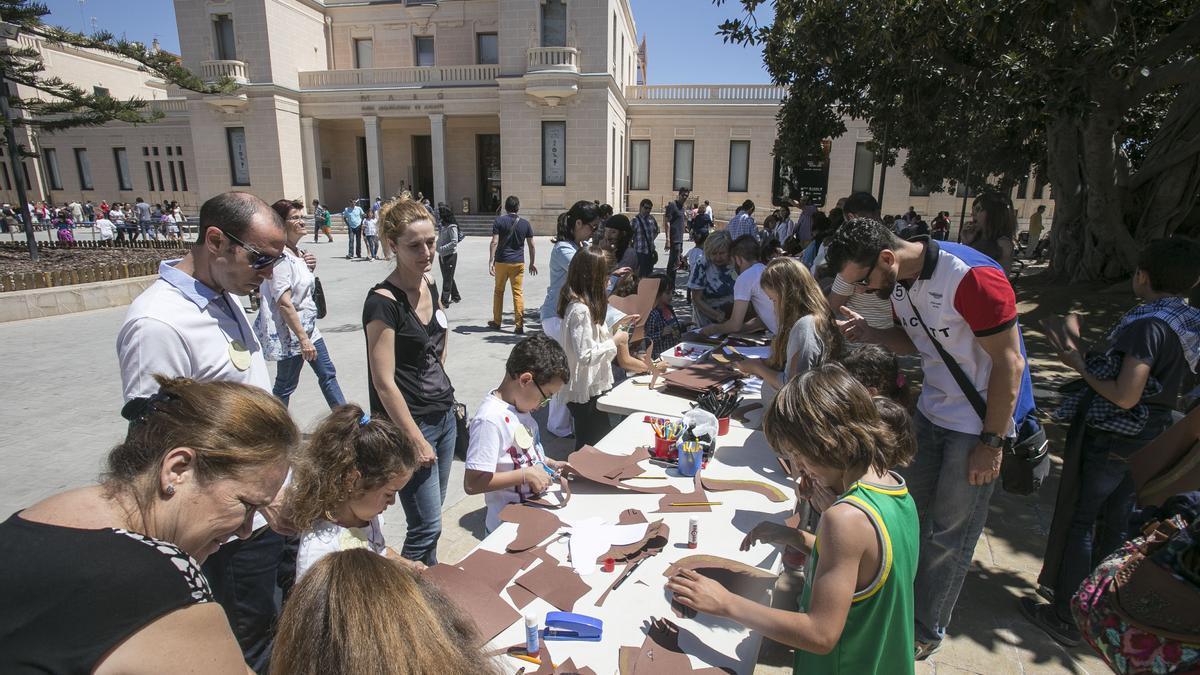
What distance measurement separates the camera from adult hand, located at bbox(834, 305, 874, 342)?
10.6 feet

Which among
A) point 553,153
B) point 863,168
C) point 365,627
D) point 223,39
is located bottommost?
point 365,627

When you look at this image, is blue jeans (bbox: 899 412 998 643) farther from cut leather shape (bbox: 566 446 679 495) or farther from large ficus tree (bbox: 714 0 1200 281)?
large ficus tree (bbox: 714 0 1200 281)

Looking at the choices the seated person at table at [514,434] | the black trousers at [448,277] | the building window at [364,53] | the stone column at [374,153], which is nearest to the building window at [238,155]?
the stone column at [374,153]

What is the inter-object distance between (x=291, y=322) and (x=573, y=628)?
11.6 feet

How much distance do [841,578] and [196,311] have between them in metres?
2.16

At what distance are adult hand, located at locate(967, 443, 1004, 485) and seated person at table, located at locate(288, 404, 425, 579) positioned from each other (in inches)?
87.6

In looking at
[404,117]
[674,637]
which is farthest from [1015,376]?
[404,117]

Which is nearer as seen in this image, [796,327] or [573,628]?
[573,628]

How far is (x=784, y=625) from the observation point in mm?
1521

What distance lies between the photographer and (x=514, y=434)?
2.58m

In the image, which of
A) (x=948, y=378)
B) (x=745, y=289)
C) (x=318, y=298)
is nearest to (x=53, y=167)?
(x=318, y=298)

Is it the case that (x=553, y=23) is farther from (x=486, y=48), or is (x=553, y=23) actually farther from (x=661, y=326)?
(x=661, y=326)

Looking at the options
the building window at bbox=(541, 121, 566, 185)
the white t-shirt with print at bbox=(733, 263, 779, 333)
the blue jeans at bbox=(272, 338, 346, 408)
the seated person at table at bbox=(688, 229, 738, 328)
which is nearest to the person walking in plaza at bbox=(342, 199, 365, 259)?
the building window at bbox=(541, 121, 566, 185)

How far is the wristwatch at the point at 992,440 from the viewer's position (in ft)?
7.59
